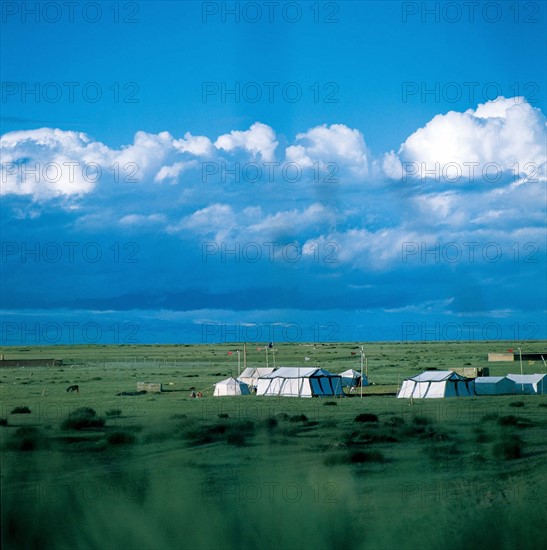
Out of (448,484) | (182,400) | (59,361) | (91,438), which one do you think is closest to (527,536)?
(448,484)

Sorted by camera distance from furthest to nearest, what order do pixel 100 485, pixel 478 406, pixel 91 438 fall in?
1. pixel 478 406
2. pixel 91 438
3. pixel 100 485

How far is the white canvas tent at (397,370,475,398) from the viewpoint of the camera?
52031 millimetres

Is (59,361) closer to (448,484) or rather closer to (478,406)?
(478,406)

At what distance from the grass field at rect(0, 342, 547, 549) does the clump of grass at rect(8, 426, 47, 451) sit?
9cm

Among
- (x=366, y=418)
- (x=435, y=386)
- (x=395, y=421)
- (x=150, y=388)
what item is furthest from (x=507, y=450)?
(x=150, y=388)

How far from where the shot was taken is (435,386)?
52.5 m

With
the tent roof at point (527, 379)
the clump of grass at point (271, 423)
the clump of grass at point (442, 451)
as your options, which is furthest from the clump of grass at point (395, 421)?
the tent roof at point (527, 379)

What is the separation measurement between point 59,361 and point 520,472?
308ft

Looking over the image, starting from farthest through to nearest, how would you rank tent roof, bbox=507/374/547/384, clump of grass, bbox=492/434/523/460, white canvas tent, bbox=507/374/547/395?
tent roof, bbox=507/374/547/384, white canvas tent, bbox=507/374/547/395, clump of grass, bbox=492/434/523/460

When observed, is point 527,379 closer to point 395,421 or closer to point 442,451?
point 395,421

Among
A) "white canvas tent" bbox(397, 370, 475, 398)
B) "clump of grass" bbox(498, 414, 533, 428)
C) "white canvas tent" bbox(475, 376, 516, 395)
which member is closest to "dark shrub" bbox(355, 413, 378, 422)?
"clump of grass" bbox(498, 414, 533, 428)

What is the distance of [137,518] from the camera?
16.0m

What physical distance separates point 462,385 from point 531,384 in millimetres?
5401

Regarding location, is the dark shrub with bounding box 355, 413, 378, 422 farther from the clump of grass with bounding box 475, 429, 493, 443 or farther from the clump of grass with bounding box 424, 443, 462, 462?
the clump of grass with bounding box 424, 443, 462, 462
